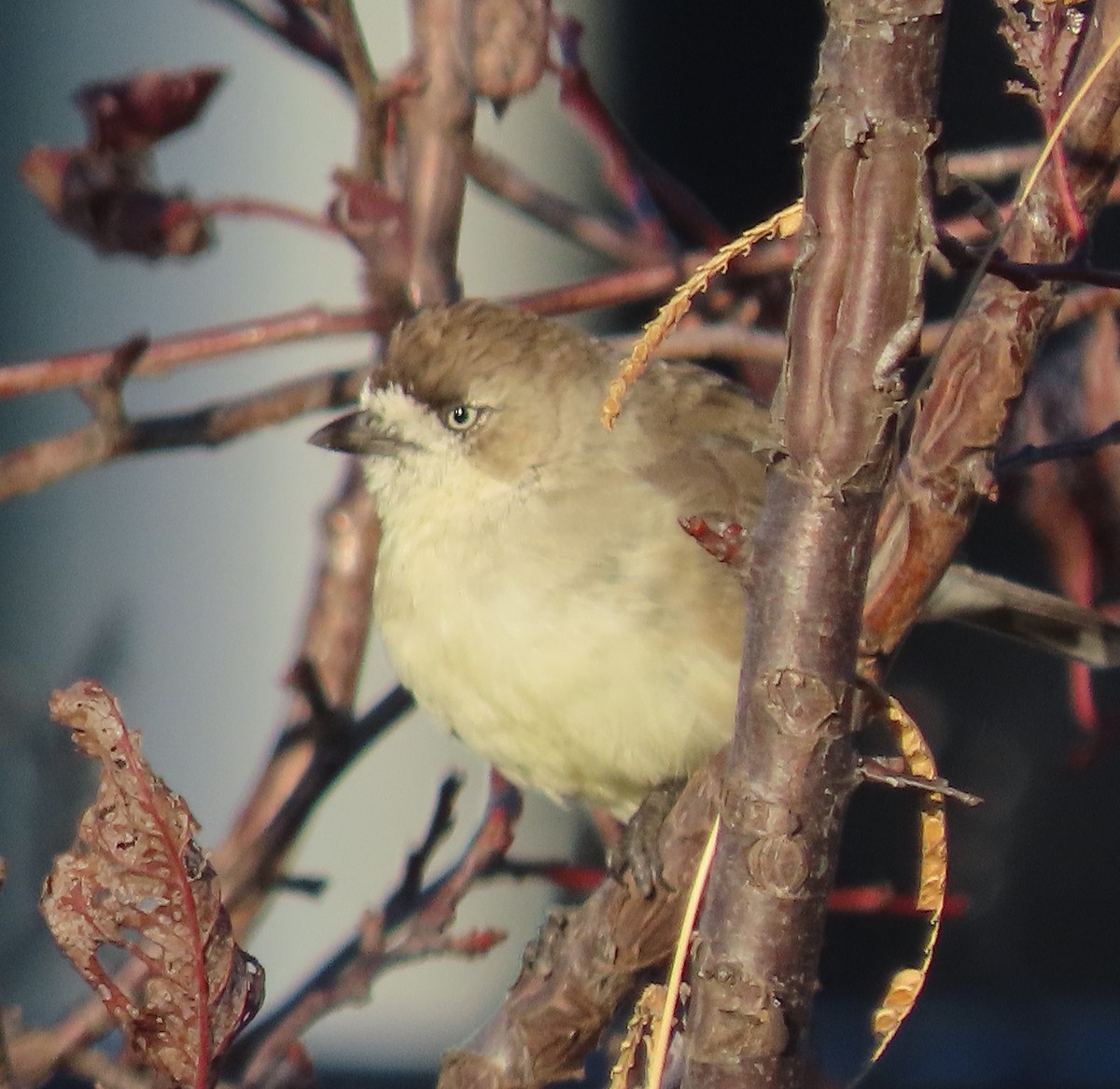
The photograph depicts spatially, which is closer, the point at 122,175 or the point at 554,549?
the point at 122,175

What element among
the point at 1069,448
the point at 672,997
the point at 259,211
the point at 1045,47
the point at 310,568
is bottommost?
the point at 310,568

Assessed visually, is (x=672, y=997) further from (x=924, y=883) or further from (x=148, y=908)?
(x=148, y=908)

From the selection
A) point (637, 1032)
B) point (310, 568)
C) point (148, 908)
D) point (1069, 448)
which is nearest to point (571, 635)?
point (1069, 448)

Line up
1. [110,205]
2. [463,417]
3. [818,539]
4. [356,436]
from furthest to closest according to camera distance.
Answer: [463,417]
[356,436]
[110,205]
[818,539]

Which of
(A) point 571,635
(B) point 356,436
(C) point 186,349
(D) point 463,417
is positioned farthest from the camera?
(D) point 463,417

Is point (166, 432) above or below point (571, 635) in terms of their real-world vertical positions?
above

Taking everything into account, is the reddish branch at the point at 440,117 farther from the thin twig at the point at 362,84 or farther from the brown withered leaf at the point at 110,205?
the brown withered leaf at the point at 110,205
